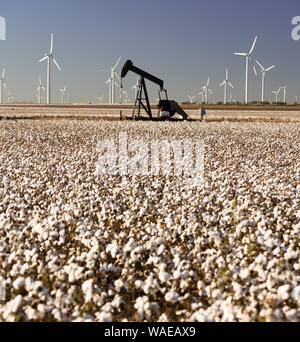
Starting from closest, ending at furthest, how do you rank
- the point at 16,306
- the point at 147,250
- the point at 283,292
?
1. the point at 16,306
2. the point at 283,292
3. the point at 147,250

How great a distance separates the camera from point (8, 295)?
5.07 metres

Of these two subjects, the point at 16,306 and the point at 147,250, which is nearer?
the point at 16,306

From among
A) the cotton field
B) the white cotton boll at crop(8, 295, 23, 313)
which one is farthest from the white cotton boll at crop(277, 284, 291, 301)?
the white cotton boll at crop(8, 295, 23, 313)

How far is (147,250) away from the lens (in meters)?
5.99
